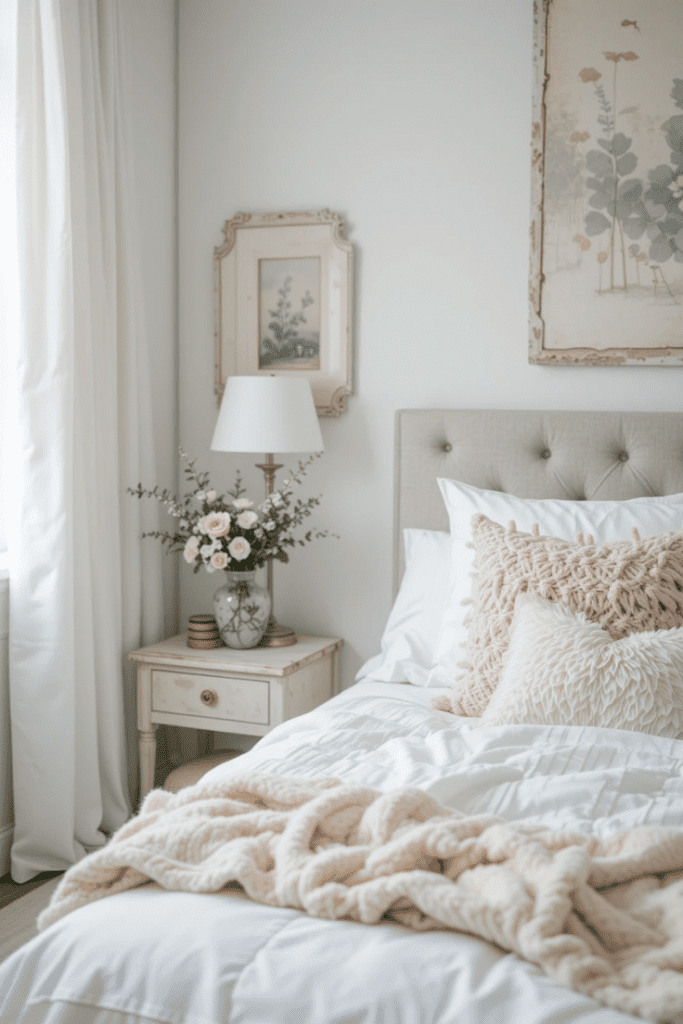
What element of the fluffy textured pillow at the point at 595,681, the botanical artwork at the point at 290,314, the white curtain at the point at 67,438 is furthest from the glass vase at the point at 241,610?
the fluffy textured pillow at the point at 595,681

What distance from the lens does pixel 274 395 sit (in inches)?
103

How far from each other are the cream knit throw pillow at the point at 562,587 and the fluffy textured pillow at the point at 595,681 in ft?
0.25

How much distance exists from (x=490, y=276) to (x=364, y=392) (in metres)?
0.50

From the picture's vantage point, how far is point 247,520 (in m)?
2.63

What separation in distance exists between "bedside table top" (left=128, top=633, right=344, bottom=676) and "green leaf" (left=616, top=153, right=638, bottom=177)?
158 cm

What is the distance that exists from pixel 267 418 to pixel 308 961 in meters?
1.78

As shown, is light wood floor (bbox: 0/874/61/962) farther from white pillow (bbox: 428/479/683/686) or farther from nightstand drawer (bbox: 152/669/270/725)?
white pillow (bbox: 428/479/683/686)

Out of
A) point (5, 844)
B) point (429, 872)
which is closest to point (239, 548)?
point (5, 844)

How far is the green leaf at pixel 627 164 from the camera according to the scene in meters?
2.55

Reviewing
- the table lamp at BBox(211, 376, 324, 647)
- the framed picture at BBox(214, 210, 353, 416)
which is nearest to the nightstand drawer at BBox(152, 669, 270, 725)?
the table lamp at BBox(211, 376, 324, 647)

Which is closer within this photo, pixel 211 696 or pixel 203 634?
pixel 211 696

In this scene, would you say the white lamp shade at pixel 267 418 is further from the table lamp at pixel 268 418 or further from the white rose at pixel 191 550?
the white rose at pixel 191 550

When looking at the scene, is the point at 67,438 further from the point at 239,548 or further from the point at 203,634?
the point at 203,634

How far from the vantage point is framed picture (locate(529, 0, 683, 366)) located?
2.52 meters
